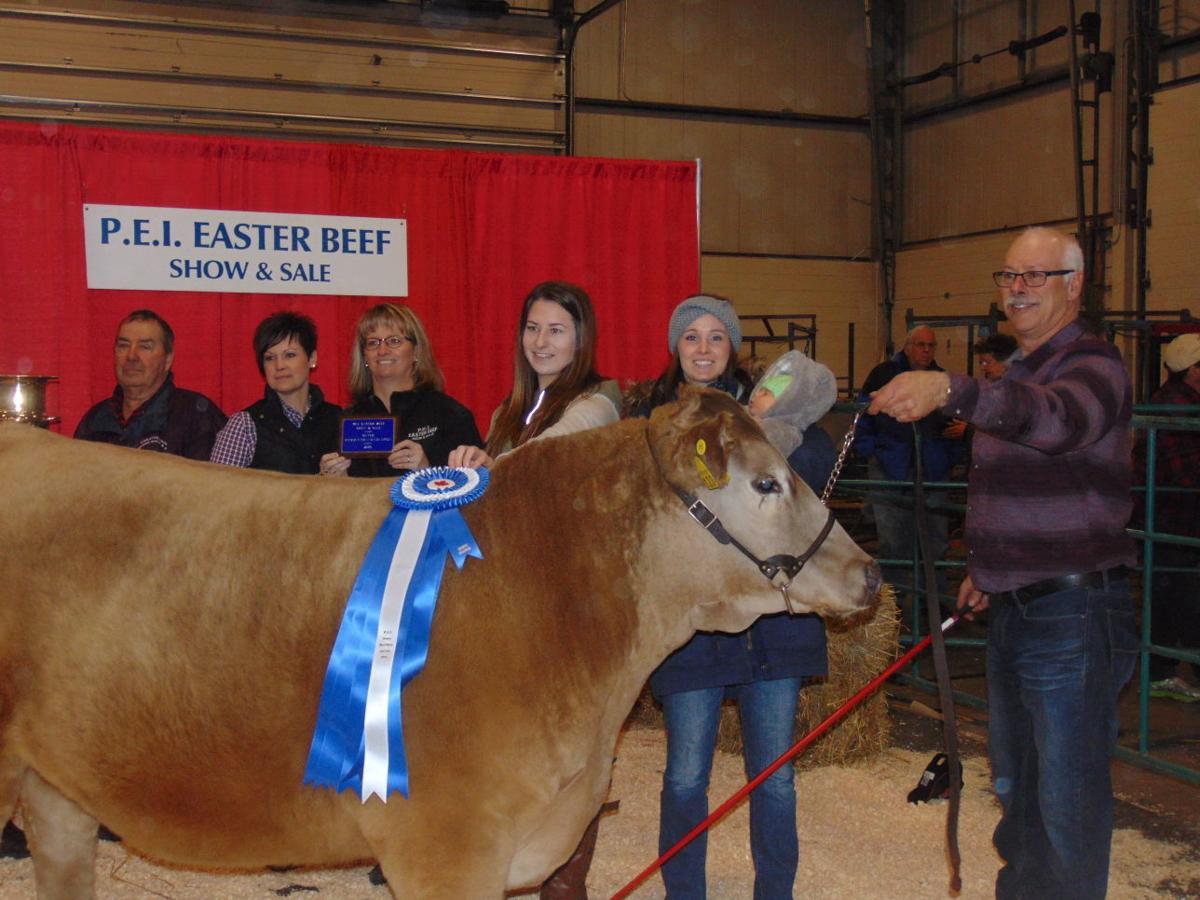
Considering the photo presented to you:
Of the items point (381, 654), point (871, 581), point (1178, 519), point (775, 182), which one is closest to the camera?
point (381, 654)

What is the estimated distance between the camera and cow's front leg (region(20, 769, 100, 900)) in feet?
9.87

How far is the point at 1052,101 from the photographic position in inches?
692

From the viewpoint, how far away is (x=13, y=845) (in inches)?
174

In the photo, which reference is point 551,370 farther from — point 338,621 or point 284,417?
point 284,417

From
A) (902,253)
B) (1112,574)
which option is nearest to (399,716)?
(1112,574)

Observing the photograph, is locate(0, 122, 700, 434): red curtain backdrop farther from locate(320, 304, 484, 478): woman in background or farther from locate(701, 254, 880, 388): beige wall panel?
locate(701, 254, 880, 388): beige wall panel

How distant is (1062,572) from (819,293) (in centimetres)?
1822

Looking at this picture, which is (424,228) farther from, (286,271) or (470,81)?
(470,81)

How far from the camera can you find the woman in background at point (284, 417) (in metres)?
4.33

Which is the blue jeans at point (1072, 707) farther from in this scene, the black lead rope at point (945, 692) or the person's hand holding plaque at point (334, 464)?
the person's hand holding plaque at point (334, 464)

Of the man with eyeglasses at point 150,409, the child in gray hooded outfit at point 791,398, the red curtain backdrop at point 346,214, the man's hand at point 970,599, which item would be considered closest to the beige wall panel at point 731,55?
the red curtain backdrop at point 346,214

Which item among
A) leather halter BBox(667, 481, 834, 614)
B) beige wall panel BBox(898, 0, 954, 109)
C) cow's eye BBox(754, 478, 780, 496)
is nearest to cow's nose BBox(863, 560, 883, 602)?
leather halter BBox(667, 481, 834, 614)

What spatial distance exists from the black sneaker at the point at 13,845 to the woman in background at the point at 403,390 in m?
1.99

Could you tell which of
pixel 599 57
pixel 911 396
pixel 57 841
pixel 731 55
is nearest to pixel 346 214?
pixel 57 841
